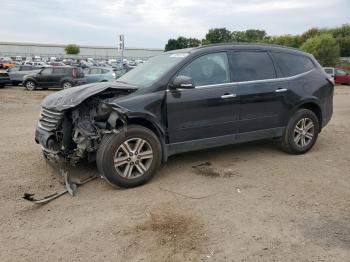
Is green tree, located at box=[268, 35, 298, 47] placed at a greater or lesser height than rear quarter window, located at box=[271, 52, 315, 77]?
greater

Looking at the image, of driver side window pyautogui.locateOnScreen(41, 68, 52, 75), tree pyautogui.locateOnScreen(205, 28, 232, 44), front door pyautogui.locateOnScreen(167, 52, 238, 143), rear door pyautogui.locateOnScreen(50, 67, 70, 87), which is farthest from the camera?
tree pyautogui.locateOnScreen(205, 28, 232, 44)

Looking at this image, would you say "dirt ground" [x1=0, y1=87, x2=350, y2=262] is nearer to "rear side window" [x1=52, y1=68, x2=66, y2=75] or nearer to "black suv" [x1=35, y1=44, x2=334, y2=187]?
"black suv" [x1=35, y1=44, x2=334, y2=187]

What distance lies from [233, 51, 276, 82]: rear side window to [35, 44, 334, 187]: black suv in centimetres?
2

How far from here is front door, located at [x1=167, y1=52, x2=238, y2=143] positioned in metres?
5.40

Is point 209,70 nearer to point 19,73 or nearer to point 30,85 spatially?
point 30,85

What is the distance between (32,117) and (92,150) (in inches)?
273

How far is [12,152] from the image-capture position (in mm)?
6875

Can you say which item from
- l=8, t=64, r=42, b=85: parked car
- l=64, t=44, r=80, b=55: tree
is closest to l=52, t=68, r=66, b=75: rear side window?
l=8, t=64, r=42, b=85: parked car

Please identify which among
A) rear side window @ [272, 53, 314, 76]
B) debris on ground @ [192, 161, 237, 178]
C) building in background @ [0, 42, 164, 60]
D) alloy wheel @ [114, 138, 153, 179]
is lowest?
debris on ground @ [192, 161, 237, 178]

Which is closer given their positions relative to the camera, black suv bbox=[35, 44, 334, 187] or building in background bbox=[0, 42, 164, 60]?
black suv bbox=[35, 44, 334, 187]

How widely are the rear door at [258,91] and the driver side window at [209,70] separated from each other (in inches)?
6.9

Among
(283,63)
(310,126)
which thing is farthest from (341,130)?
(283,63)

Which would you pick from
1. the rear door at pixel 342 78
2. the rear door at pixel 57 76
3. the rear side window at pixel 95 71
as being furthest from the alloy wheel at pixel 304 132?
the rear door at pixel 342 78

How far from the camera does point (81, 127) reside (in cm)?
512
